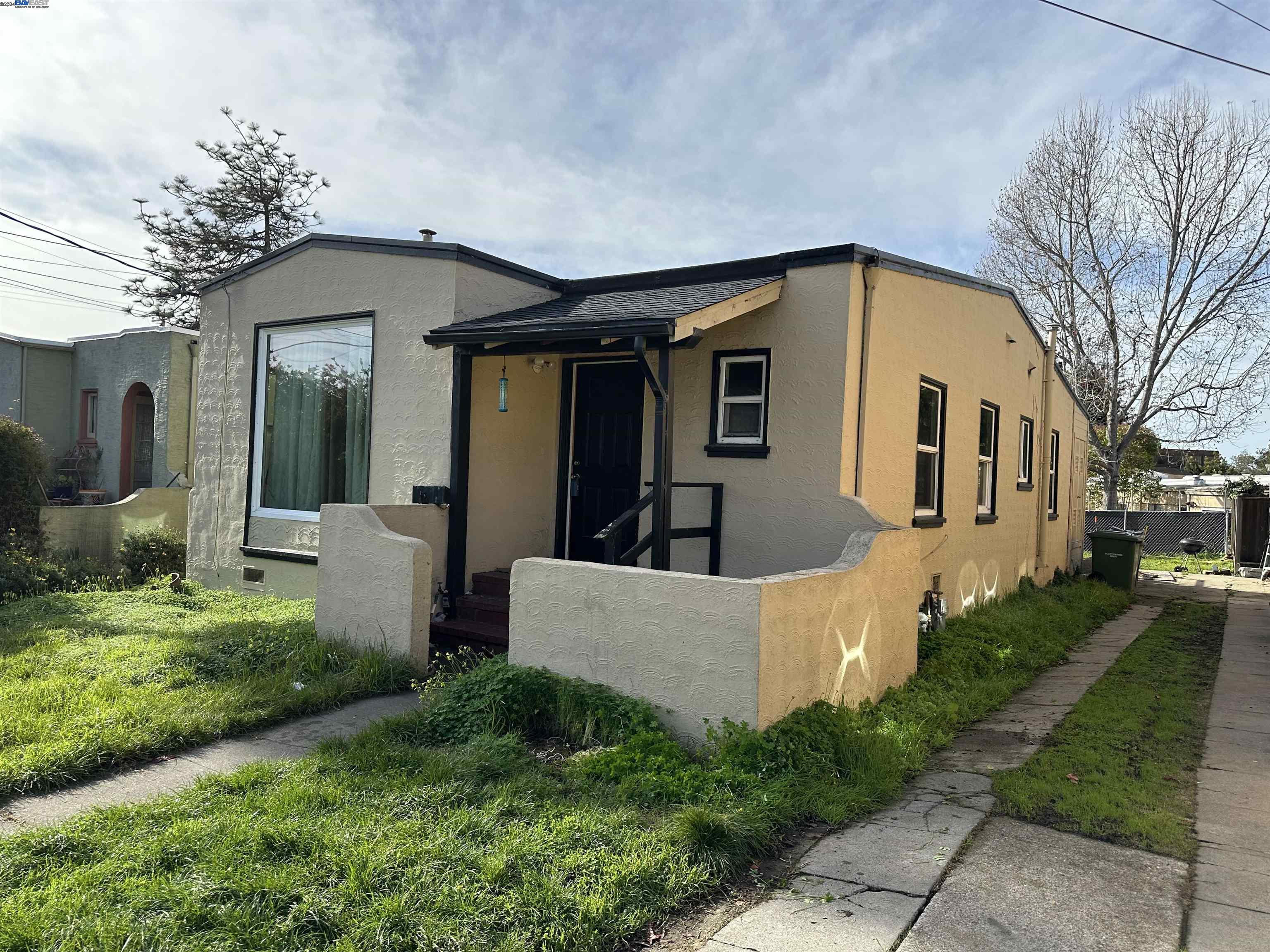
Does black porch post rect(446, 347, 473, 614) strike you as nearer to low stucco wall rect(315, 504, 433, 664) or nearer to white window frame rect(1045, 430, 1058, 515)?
A: low stucco wall rect(315, 504, 433, 664)

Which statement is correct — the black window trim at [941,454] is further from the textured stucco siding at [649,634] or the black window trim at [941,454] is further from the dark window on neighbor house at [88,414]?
the dark window on neighbor house at [88,414]

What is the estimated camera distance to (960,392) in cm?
963

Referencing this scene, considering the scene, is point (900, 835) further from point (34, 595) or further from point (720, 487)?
point (34, 595)

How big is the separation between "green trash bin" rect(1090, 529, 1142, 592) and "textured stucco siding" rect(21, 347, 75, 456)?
19781 mm

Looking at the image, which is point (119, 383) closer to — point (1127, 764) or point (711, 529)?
point (711, 529)

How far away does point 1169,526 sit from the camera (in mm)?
24578

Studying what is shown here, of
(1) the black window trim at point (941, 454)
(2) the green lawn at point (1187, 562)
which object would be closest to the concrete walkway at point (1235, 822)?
(1) the black window trim at point (941, 454)

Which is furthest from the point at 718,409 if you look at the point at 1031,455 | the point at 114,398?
the point at 114,398

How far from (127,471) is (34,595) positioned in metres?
6.93

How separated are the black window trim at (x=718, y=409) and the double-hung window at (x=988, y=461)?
4609 mm

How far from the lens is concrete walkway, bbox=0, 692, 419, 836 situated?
13.0 ft

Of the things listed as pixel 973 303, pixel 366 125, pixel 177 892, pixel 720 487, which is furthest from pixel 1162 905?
pixel 366 125

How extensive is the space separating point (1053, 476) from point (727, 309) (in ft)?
35.6

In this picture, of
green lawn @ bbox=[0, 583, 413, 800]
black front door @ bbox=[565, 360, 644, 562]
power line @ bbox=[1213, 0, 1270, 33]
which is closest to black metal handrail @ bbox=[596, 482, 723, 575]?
black front door @ bbox=[565, 360, 644, 562]
